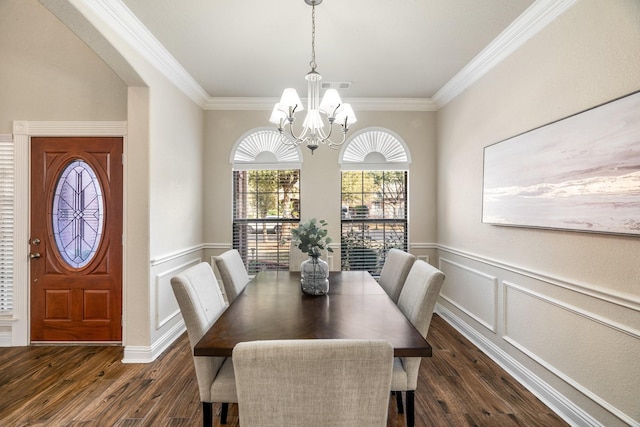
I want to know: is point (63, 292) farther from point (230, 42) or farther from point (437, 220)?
point (437, 220)

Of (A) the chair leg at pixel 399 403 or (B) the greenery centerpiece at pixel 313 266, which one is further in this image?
(B) the greenery centerpiece at pixel 313 266

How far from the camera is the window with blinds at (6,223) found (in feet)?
10.1

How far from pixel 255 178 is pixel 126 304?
214cm

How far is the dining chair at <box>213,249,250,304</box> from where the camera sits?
7.73 feet

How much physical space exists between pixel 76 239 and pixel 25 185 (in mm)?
694

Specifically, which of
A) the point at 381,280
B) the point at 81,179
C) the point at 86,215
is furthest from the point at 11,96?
the point at 381,280

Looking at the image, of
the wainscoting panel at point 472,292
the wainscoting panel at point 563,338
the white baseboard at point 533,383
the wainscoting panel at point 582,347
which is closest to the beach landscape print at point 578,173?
the wainscoting panel at point 563,338

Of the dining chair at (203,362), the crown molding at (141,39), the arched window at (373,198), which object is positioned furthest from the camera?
the arched window at (373,198)

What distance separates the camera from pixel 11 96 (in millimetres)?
3057

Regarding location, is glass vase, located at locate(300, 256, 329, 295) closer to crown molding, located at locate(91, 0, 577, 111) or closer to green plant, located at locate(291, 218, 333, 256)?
green plant, located at locate(291, 218, 333, 256)

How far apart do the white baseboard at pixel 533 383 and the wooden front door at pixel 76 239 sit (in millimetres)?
3497

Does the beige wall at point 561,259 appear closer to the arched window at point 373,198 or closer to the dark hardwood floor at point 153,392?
the dark hardwood floor at point 153,392

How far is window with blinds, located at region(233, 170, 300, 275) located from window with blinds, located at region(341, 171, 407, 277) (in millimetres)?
712

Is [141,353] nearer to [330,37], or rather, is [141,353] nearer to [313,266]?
[313,266]
